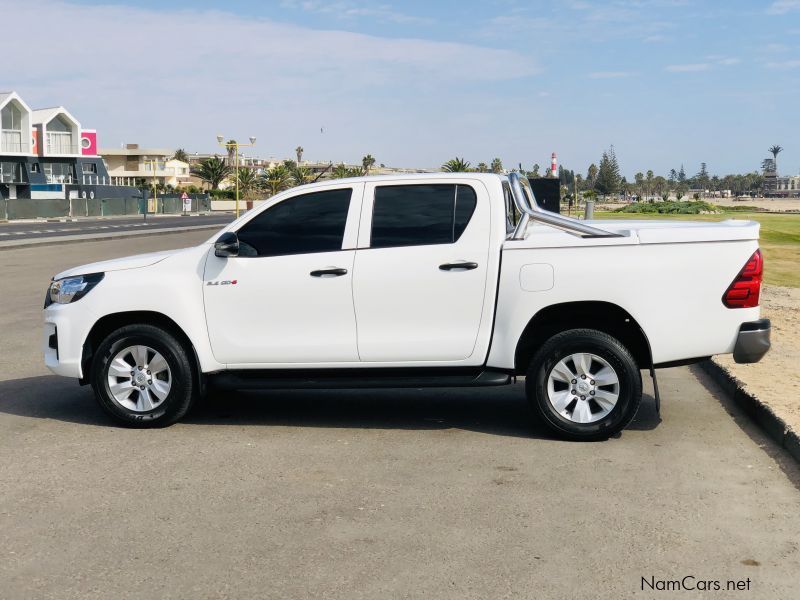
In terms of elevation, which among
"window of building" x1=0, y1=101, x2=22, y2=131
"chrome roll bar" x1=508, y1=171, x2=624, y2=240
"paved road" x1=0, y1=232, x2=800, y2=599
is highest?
"window of building" x1=0, y1=101, x2=22, y2=131

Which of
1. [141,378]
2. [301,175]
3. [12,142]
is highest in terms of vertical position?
[12,142]

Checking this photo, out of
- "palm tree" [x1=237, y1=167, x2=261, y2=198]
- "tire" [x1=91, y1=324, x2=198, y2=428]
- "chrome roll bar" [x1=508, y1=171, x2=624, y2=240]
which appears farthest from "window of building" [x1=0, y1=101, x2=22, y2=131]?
"chrome roll bar" [x1=508, y1=171, x2=624, y2=240]

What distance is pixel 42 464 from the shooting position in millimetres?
6691

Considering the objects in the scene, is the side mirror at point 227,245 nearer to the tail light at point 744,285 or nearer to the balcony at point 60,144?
the tail light at point 744,285

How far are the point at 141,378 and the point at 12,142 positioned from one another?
284 ft

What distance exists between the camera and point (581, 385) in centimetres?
723

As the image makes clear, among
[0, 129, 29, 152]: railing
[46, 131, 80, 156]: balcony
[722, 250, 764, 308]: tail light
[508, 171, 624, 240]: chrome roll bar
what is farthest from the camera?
[46, 131, 80, 156]: balcony

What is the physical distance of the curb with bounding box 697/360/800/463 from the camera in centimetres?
690

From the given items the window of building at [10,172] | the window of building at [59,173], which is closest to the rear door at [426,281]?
the window of building at [10,172]

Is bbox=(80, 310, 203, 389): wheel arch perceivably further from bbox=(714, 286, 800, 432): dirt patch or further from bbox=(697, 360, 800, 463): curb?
bbox=(714, 286, 800, 432): dirt patch

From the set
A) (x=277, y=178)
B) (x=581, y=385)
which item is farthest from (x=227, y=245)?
(x=277, y=178)

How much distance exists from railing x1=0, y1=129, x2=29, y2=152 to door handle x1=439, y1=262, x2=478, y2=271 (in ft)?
283

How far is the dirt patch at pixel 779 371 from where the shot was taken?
7.85 m

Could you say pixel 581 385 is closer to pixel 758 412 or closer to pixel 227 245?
pixel 758 412
